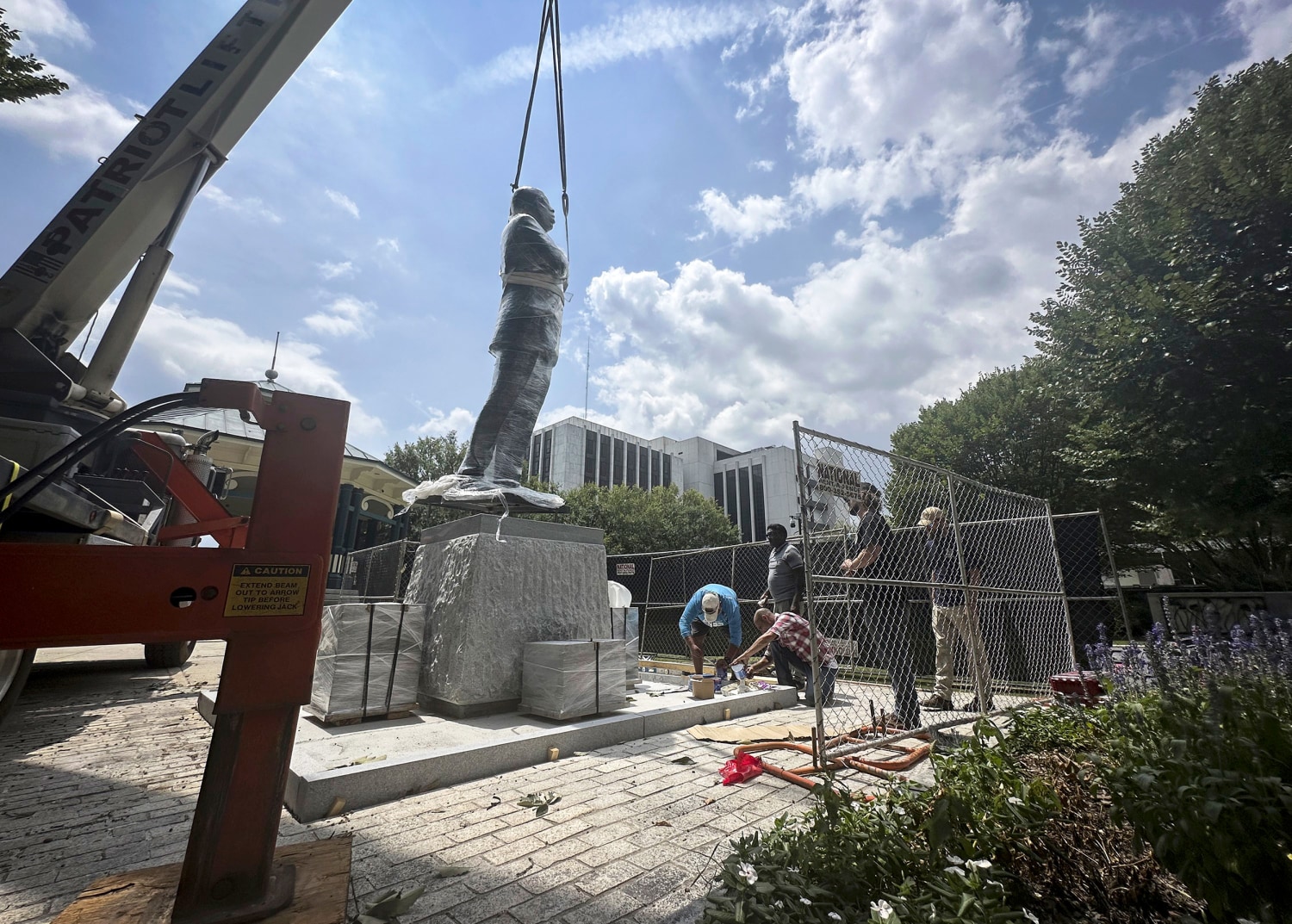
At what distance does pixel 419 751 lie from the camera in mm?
3402

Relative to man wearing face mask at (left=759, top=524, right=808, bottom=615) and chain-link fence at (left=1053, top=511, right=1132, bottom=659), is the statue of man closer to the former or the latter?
man wearing face mask at (left=759, top=524, right=808, bottom=615)

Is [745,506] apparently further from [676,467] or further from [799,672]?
[799,672]

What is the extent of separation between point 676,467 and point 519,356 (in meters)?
60.4

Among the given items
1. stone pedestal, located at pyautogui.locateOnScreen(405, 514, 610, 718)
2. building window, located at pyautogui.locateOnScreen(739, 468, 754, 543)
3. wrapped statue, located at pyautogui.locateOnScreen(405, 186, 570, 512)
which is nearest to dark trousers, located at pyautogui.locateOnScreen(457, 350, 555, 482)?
wrapped statue, located at pyautogui.locateOnScreen(405, 186, 570, 512)

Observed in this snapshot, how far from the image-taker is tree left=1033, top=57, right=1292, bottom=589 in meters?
9.81

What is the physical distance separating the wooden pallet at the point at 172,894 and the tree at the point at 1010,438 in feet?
61.8

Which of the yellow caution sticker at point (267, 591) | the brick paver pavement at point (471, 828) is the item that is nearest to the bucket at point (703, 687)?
the brick paver pavement at point (471, 828)

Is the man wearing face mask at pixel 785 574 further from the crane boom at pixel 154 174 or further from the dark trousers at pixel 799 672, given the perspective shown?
the crane boom at pixel 154 174

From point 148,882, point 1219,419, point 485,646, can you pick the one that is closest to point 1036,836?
point 148,882

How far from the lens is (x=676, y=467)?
2618 inches

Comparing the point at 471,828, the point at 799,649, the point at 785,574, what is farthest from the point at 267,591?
the point at 785,574

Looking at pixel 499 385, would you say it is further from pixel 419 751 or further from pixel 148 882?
pixel 148 882

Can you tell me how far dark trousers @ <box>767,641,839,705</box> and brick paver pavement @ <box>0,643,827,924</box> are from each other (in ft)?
5.44

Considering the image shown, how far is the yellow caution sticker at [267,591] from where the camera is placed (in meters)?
1.60
